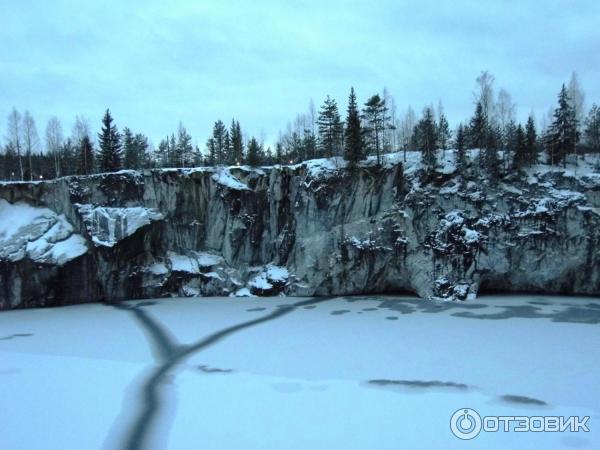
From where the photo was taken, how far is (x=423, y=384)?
10188mm

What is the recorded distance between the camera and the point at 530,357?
11797mm

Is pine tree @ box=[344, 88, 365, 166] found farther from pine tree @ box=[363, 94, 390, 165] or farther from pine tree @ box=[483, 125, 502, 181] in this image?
pine tree @ box=[483, 125, 502, 181]

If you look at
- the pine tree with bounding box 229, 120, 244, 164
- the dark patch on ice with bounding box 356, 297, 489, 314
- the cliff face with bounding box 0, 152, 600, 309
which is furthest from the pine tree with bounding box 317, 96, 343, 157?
the dark patch on ice with bounding box 356, 297, 489, 314

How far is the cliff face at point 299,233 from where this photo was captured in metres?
22.8

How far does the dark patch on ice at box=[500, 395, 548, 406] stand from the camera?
8930 mm

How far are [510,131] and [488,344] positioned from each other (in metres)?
27.9

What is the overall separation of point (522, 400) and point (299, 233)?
1824cm

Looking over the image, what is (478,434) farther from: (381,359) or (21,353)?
(21,353)

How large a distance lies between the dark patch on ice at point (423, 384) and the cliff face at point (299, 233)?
13169mm

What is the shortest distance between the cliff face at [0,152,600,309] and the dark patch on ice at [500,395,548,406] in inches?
530

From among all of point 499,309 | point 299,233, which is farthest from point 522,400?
point 299,233

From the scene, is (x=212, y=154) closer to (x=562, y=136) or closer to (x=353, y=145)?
(x=353, y=145)

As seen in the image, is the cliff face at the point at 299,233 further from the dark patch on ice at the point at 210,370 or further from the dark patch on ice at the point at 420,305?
the dark patch on ice at the point at 210,370

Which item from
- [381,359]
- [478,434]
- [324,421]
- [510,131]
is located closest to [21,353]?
[324,421]
